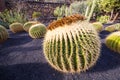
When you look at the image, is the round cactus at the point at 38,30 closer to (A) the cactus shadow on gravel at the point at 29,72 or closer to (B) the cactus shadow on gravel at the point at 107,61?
(B) the cactus shadow on gravel at the point at 107,61

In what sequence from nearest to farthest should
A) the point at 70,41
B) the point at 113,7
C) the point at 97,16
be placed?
the point at 70,41 → the point at 113,7 → the point at 97,16

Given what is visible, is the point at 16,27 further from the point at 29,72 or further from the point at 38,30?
the point at 29,72

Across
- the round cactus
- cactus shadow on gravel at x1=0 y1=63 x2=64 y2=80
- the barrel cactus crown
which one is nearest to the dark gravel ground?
cactus shadow on gravel at x1=0 y1=63 x2=64 y2=80

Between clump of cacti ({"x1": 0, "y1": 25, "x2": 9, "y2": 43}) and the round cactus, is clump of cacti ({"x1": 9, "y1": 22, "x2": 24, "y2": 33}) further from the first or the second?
the round cactus

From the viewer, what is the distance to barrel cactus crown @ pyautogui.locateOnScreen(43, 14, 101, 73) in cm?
314

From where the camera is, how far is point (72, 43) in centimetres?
313

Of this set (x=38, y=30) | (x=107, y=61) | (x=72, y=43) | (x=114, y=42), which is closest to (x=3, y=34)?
(x=38, y=30)

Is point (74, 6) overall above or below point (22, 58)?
below

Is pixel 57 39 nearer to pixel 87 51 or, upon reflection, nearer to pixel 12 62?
pixel 87 51

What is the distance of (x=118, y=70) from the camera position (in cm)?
377

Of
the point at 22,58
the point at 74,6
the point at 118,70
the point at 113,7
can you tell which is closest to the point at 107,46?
the point at 118,70

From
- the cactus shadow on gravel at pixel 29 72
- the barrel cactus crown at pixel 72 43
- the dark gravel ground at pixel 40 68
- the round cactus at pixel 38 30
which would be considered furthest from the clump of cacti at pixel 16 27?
the barrel cactus crown at pixel 72 43

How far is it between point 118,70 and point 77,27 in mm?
1159

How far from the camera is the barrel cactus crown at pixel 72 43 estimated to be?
10.3 feet
